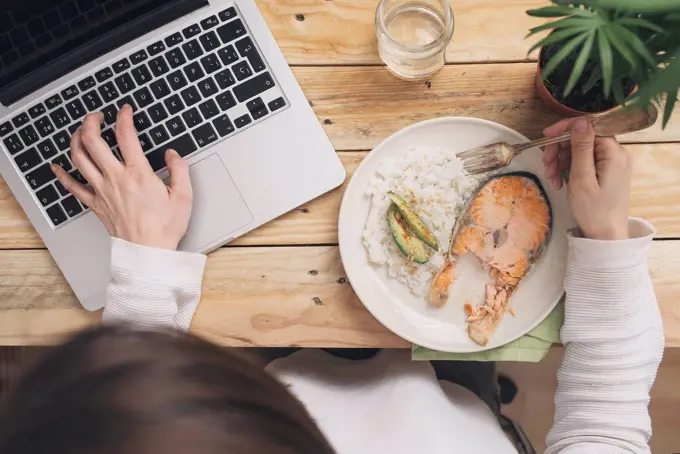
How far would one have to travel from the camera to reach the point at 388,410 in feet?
2.57

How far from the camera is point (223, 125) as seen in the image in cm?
75

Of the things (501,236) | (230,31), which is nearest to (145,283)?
(230,31)

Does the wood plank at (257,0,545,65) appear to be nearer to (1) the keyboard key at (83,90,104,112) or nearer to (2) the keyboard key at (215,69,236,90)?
(2) the keyboard key at (215,69,236,90)

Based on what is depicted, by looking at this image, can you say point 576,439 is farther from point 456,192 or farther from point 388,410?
point 456,192

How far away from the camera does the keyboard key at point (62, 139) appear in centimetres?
76

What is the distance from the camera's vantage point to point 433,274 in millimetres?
744

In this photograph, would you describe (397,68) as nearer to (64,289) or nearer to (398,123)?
(398,123)

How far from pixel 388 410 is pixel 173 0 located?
56cm

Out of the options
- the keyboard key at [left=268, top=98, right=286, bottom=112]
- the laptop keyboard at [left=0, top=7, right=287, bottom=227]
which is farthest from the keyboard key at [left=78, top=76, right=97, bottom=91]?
the keyboard key at [left=268, top=98, right=286, bottom=112]

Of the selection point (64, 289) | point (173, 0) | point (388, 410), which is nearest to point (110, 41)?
point (173, 0)

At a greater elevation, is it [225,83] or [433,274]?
[225,83]

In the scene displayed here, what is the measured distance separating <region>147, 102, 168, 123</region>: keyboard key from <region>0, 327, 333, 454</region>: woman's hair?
1.09ft

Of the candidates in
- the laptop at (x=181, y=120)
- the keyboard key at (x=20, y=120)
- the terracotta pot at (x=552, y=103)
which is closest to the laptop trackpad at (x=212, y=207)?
the laptop at (x=181, y=120)

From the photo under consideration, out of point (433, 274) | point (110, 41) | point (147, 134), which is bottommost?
point (433, 274)
